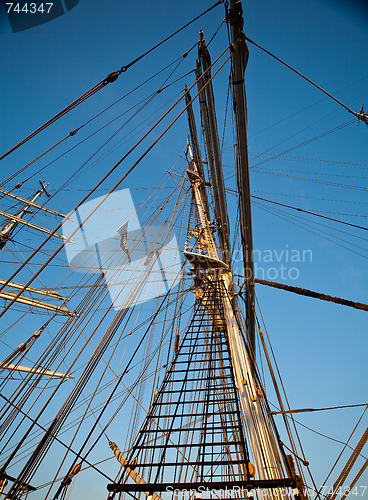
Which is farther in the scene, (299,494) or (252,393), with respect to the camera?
(252,393)

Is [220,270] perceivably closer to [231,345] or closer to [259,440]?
[231,345]

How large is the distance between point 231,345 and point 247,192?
320 centimetres

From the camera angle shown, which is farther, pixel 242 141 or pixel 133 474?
pixel 242 141

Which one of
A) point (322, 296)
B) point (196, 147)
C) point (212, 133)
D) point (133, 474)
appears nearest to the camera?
point (133, 474)

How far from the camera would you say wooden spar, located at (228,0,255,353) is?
3605mm

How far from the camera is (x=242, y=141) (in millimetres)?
4277

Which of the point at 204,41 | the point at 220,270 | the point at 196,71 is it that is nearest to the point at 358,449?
the point at 220,270

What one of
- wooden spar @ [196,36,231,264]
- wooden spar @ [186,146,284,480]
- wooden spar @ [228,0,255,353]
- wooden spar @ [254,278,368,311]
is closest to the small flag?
wooden spar @ [186,146,284,480]

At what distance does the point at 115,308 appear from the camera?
16.6 feet

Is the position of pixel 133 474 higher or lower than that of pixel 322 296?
lower

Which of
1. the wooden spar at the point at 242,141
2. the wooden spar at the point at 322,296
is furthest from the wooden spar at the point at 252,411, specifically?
the wooden spar at the point at 322,296

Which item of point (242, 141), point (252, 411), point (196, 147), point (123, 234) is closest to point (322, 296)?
point (252, 411)

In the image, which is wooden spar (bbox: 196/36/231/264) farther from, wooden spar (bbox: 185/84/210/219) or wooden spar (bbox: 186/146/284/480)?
wooden spar (bbox: 185/84/210/219)

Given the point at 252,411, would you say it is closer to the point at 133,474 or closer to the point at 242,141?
the point at 133,474
